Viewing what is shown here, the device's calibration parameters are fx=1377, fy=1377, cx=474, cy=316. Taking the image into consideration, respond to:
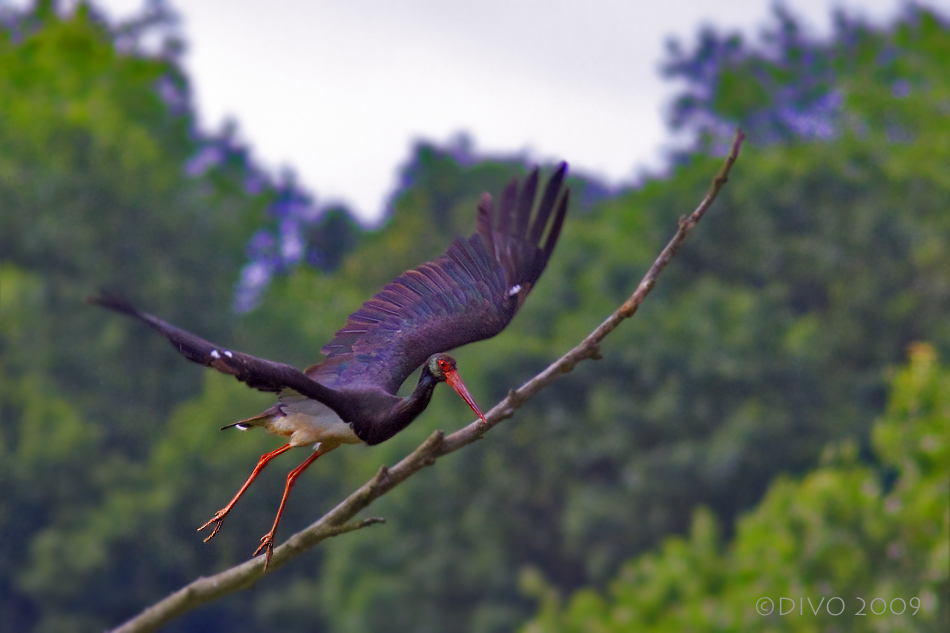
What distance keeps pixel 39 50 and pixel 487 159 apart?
18.6m

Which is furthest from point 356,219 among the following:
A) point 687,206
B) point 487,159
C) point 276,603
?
point 276,603

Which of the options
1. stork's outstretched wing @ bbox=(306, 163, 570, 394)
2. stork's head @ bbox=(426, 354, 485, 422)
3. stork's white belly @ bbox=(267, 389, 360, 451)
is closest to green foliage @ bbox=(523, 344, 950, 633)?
stork's outstretched wing @ bbox=(306, 163, 570, 394)

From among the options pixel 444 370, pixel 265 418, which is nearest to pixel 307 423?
pixel 265 418

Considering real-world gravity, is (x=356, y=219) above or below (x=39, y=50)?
below

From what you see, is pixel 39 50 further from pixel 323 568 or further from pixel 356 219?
pixel 323 568

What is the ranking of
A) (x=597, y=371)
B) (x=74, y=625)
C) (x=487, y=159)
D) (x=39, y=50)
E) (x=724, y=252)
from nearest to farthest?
1. (x=74, y=625)
2. (x=597, y=371)
3. (x=724, y=252)
4. (x=39, y=50)
5. (x=487, y=159)

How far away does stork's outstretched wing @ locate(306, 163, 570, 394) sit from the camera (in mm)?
6301

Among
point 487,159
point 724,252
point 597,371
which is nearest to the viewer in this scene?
point 597,371

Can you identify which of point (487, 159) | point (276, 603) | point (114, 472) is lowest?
point (276, 603)

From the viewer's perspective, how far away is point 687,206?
124 ft

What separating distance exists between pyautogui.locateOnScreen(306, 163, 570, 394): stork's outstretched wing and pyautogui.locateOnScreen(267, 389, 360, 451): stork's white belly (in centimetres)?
59

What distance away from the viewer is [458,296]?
654 centimetres

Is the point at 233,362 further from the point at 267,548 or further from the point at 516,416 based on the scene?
the point at 516,416

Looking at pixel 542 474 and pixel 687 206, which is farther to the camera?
pixel 687 206
